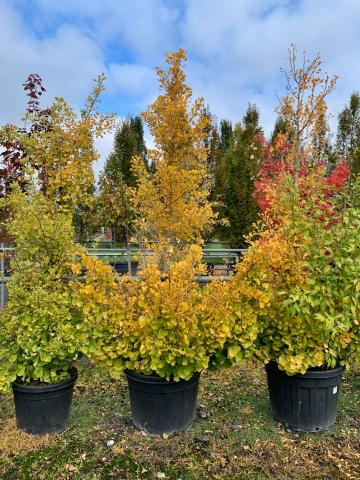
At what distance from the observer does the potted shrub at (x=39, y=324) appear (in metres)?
2.45

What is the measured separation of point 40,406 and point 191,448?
99 centimetres

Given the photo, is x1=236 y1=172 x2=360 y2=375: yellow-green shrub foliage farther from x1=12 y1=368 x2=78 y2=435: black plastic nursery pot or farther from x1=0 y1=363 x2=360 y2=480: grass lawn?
x1=12 y1=368 x2=78 y2=435: black plastic nursery pot

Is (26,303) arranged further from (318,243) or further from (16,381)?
(318,243)

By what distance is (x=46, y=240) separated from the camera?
2635 mm

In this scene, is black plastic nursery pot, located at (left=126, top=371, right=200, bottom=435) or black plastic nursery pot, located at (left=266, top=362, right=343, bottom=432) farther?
black plastic nursery pot, located at (left=266, top=362, right=343, bottom=432)

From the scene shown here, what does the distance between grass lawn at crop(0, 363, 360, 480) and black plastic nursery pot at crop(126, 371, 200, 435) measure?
0.08m

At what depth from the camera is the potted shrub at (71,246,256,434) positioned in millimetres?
2352

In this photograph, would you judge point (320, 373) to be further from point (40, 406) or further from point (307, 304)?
point (40, 406)

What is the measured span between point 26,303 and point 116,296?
0.57 metres

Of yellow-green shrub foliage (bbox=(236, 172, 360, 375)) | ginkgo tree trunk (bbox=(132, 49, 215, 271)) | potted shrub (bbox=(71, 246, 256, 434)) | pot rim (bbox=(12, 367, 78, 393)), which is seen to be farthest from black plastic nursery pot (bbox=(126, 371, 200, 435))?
ginkgo tree trunk (bbox=(132, 49, 215, 271))

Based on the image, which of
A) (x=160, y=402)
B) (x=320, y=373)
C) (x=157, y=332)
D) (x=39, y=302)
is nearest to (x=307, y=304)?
(x=320, y=373)

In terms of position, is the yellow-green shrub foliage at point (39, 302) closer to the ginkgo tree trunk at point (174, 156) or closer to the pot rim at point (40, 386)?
the pot rim at point (40, 386)

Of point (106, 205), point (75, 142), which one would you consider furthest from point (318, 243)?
point (106, 205)

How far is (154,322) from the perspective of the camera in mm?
2367
